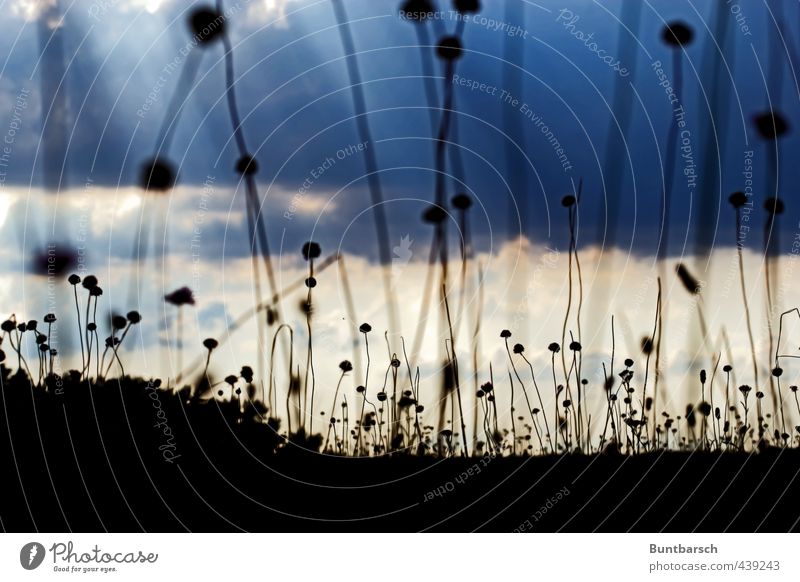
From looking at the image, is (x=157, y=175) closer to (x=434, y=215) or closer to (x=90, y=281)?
(x=90, y=281)

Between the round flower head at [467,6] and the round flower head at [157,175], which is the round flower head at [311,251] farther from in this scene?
the round flower head at [467,6]

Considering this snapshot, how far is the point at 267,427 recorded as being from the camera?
599 cm

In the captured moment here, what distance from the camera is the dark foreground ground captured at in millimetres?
5828

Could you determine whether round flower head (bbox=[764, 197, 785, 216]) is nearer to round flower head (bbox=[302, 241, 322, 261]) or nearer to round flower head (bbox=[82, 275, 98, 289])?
round flower head (bbox=[302, 241, 322, 261])

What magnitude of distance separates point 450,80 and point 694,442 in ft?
9.45

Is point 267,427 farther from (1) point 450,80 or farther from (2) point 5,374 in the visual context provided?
(1) point 450,80

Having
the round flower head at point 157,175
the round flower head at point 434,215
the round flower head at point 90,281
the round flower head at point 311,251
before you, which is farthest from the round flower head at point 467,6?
the round flower head at point 90,281

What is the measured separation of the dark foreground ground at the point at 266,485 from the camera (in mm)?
5828

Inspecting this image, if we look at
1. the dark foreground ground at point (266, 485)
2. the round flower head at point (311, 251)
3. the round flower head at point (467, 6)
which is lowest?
the dark foreground ground at point (266, 485)

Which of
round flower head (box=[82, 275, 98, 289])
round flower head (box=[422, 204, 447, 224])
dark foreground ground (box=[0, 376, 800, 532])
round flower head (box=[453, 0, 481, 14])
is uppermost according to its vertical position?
round flower head (box=[453, 0, 481, 14])

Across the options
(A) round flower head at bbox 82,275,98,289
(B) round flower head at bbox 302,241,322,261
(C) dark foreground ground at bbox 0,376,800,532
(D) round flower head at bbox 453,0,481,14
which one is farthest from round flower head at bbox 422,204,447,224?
(A) round flower head at bbox 82,275,98,289

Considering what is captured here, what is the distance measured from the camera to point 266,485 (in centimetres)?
590
